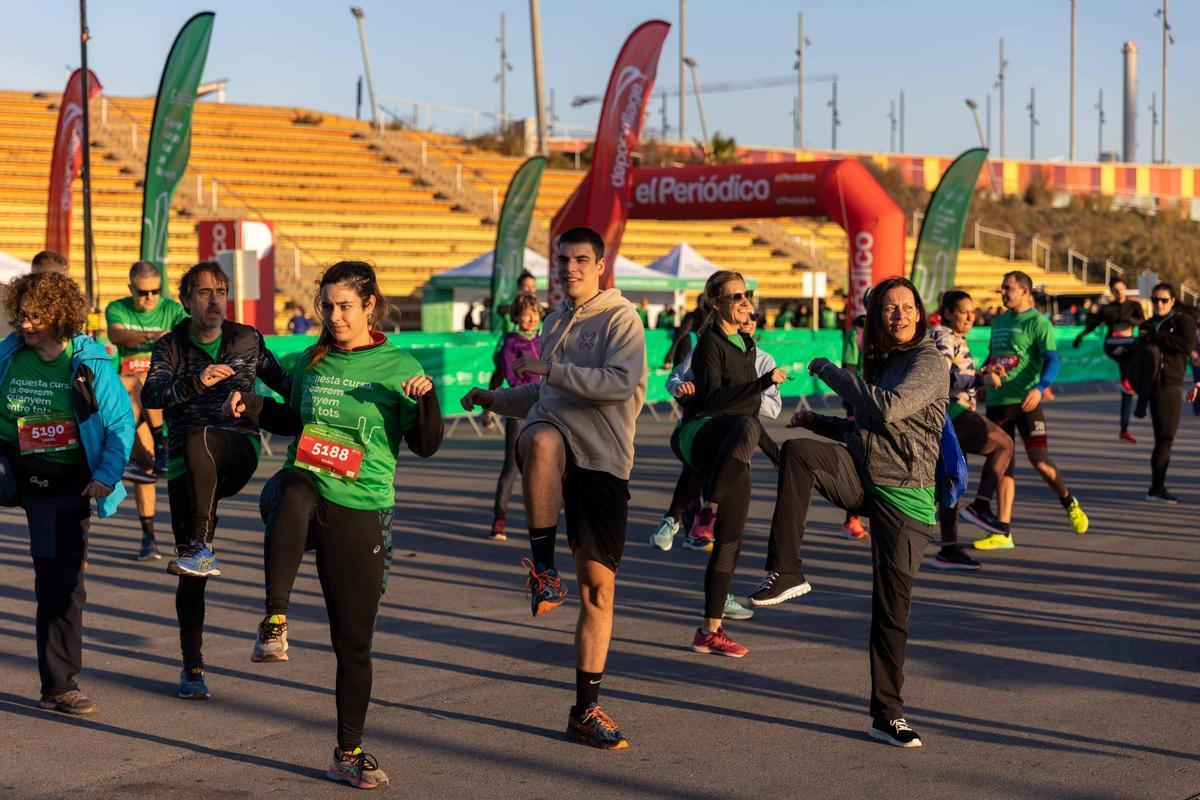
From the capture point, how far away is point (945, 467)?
597 cm

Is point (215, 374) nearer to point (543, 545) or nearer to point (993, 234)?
point (543, 545)

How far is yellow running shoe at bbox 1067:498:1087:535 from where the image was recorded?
10625 mm

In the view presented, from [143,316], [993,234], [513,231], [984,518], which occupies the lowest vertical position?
[984,518]

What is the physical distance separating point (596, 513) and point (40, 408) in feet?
7.40

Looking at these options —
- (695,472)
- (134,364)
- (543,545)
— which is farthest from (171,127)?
(543,545)

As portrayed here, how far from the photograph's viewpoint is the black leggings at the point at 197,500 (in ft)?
20.2

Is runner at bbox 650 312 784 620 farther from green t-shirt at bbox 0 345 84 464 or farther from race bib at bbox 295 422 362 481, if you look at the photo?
green t-shirt at bbox 0 345 84 464

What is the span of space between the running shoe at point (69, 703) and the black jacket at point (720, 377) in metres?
3.08

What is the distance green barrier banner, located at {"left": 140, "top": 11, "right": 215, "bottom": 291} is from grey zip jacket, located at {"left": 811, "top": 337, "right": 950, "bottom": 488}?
1401 centimetres

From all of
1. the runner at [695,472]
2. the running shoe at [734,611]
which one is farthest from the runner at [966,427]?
the running shoe at [734,611]

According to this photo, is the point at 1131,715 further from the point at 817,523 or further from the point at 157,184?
the point at 157,184

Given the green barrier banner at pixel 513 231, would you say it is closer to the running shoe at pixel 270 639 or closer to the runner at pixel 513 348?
the runner at pixel 513 348

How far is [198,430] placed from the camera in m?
6.30

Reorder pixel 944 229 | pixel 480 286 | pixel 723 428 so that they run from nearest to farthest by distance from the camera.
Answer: pixel 723 428 → pixel 944 229 → pixel 480 286
